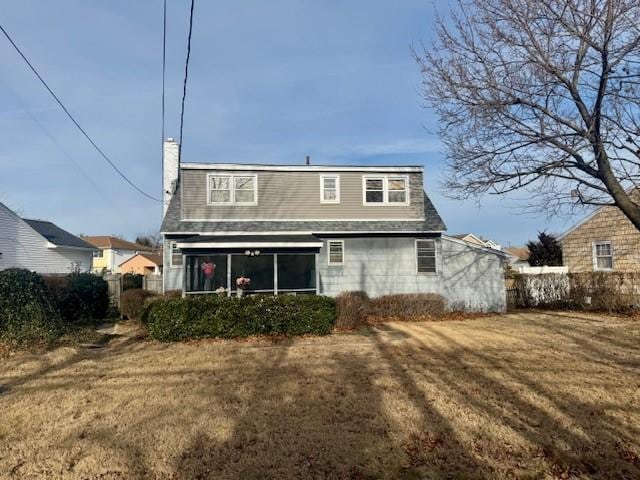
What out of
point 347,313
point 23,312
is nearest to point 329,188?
point 347,313

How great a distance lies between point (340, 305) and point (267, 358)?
3.75 meters

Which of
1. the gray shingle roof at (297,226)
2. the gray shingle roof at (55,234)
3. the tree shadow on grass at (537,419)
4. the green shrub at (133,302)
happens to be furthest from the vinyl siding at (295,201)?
the gray shingle roof at (55,234)

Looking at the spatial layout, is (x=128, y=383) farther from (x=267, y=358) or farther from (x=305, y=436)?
(x=305, y=436)

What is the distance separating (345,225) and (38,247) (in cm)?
1960

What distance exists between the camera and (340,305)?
40.1ft

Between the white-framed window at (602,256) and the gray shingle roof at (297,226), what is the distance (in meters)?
9.13

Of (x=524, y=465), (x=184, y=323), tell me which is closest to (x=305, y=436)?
(x=524, y=465)

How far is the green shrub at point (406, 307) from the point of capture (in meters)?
15.4

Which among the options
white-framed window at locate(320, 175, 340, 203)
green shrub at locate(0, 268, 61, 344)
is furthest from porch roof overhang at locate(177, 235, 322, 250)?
green shrub at locate(0, 268, 61, 344)

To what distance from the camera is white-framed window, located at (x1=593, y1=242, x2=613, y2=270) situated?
2194 cm

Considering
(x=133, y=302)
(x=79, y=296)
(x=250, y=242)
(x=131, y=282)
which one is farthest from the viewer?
(x=131, y=282)

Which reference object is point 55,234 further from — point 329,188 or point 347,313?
point 347,313

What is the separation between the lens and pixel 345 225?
18.1 meters

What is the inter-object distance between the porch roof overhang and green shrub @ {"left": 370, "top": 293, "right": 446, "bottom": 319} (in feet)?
8.90
